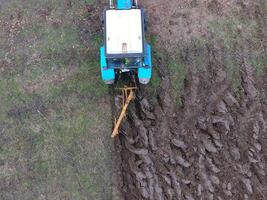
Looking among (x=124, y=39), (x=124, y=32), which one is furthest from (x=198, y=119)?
(x=124, y=32)

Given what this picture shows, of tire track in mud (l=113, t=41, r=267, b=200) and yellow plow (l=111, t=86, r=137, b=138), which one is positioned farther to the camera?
yellow plow (l=111, t=86, r=137, b=138)

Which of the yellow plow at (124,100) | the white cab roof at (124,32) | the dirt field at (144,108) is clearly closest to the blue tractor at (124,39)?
the white cab roof at (124,32)

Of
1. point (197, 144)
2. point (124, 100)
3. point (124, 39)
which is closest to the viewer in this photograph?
point (124, 39)

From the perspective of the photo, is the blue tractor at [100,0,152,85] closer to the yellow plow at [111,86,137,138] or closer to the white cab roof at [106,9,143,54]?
the white cab roof at [106,9,143,54]

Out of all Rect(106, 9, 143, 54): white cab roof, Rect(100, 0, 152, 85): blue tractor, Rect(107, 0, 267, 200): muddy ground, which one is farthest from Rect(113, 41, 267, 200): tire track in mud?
Rect(106, 9, 143, 54): white cab roof

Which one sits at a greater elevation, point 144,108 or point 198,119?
point 144,108

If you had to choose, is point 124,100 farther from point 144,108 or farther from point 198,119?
point 198,119

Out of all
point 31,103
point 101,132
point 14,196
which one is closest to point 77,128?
point 101,132
